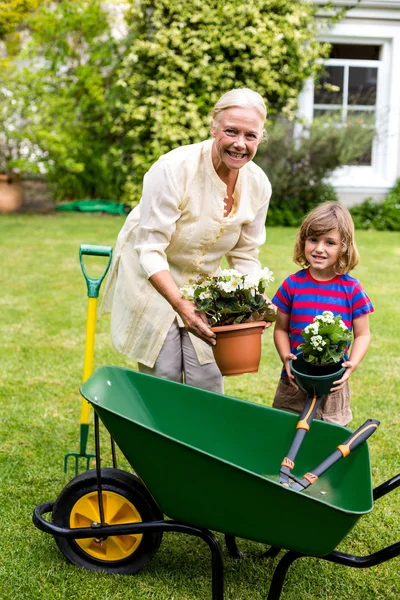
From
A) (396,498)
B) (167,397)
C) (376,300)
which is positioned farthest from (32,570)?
(376,300)

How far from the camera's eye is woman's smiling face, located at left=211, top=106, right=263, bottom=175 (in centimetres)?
224

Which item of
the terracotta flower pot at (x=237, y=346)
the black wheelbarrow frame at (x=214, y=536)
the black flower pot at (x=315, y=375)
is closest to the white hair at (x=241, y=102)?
the terracotta flower pot at (x=237, y=346)

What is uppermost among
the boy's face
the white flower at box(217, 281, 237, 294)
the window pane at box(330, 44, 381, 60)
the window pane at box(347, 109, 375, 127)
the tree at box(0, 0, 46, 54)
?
the tree at box(0, 0, 46, 54)

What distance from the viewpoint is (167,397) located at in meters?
2.34

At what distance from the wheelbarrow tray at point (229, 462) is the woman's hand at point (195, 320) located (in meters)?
0.18

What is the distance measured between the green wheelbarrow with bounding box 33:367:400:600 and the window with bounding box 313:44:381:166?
822 centimetres

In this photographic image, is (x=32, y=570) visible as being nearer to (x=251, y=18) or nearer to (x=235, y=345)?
(x=235, y=345)

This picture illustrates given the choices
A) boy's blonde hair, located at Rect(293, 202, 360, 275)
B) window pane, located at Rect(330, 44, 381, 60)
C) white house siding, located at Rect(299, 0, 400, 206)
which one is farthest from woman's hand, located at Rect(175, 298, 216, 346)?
window pane, located at Rect(330, 44, 381, 60)

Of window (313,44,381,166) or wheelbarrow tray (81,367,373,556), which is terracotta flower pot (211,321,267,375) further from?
window (313,44,381,166)

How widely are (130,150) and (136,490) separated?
8176 millimetres

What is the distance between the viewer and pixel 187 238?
8.19 feet

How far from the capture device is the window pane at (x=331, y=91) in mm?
10070

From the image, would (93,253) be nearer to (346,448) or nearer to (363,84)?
(346,448)

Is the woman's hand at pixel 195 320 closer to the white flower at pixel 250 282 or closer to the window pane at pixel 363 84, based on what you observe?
the white flower at pixel 250 282
